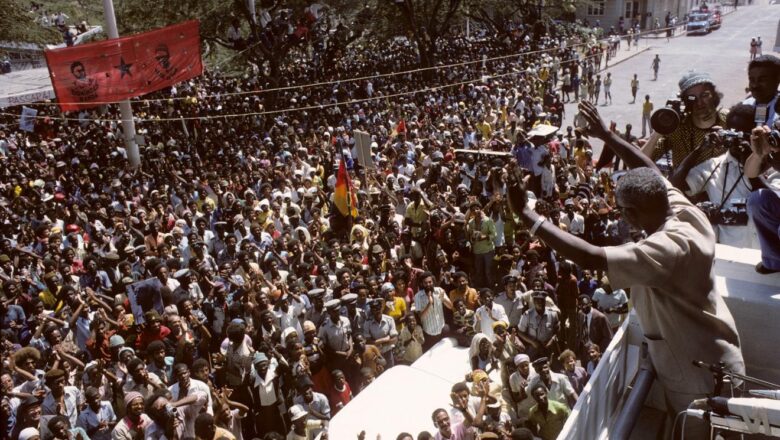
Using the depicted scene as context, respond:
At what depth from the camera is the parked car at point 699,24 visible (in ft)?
142

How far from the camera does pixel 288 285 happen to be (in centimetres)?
764

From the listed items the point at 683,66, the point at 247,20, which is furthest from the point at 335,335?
the point at 683,66

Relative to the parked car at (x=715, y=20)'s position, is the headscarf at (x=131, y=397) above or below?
above

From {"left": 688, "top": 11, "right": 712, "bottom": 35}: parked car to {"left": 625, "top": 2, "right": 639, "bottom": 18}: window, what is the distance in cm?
540

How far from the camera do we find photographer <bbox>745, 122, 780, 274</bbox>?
296 cm

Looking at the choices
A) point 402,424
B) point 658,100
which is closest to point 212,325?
point 402,424

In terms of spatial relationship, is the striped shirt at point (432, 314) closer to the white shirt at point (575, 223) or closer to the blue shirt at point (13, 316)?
the white shirt at point (575, 223)

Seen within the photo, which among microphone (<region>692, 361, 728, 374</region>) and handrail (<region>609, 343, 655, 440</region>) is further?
handrail (<region>609, 343, 655, 440</region>)

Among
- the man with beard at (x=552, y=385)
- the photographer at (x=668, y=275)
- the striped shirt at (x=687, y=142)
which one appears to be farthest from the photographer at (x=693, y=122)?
the man with beard at (x=552, y=385)

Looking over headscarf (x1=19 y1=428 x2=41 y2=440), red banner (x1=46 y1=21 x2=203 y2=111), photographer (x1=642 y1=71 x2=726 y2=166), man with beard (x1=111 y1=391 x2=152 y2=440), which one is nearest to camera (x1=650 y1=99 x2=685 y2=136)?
photographer (x1=642 y1=71 x2=726 y2=166)

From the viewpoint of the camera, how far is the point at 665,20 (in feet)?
170

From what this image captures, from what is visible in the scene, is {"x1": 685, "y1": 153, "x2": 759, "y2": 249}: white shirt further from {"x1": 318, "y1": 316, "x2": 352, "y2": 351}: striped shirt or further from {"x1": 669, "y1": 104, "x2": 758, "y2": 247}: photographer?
{"x1": 318, "y1": 316, "x2": 352, "y2": 351}: striped shirt

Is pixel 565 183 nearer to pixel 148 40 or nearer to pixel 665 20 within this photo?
pixel 148 40

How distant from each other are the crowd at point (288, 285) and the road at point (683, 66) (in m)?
8.64
